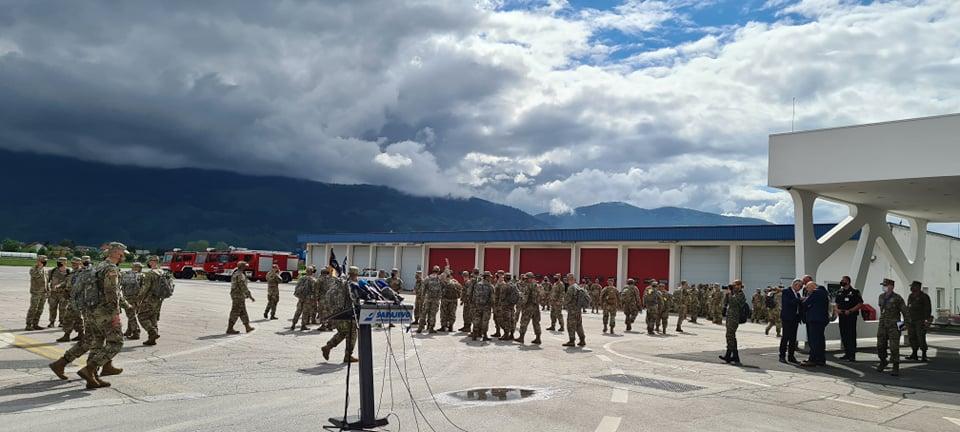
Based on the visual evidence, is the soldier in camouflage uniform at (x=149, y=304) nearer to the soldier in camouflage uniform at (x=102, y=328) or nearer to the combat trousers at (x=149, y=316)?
the combat trousers at (x=149, y=316)

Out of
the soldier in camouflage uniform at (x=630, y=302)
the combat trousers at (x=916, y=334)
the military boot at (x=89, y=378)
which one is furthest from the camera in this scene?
the soldier in camouflage uniform at (x=630, y=302)

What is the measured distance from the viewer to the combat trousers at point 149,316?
1306 cm

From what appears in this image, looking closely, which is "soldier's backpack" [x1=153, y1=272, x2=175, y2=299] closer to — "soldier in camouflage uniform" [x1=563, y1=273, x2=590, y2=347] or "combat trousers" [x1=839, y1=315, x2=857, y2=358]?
"soldier in camouflage uniform" [x1=563, y1=273, x2=590, y2=347]

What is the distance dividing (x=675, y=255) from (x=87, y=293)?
3561 cm

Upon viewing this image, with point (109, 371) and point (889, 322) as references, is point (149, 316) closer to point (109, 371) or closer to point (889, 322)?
point (109, 371)

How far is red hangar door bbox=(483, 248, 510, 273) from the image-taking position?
49.9 meters

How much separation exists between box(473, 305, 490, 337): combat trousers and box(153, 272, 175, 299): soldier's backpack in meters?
6.96

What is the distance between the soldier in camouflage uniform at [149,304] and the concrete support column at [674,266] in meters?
31.7

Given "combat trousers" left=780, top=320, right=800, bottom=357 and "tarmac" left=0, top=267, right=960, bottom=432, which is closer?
"tarmac" left=0, top=267, right=960, bottom=432

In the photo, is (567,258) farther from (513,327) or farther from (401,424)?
(401,424)

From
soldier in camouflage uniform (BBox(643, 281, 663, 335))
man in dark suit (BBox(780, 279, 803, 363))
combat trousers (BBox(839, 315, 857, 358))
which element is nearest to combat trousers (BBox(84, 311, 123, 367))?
man in dark suit (BBox(780, 279, 803, 363))

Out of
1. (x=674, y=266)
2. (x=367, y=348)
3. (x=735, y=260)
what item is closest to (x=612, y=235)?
(x=674, y=266)

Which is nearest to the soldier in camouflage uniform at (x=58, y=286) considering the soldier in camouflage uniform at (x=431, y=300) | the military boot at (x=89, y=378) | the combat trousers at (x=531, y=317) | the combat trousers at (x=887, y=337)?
the military boot at (x=89, y=378)

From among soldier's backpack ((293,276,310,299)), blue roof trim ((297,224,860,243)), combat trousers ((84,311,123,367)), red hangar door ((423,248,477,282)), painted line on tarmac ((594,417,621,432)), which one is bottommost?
painted line on tarmac ((594,417,621,432))
